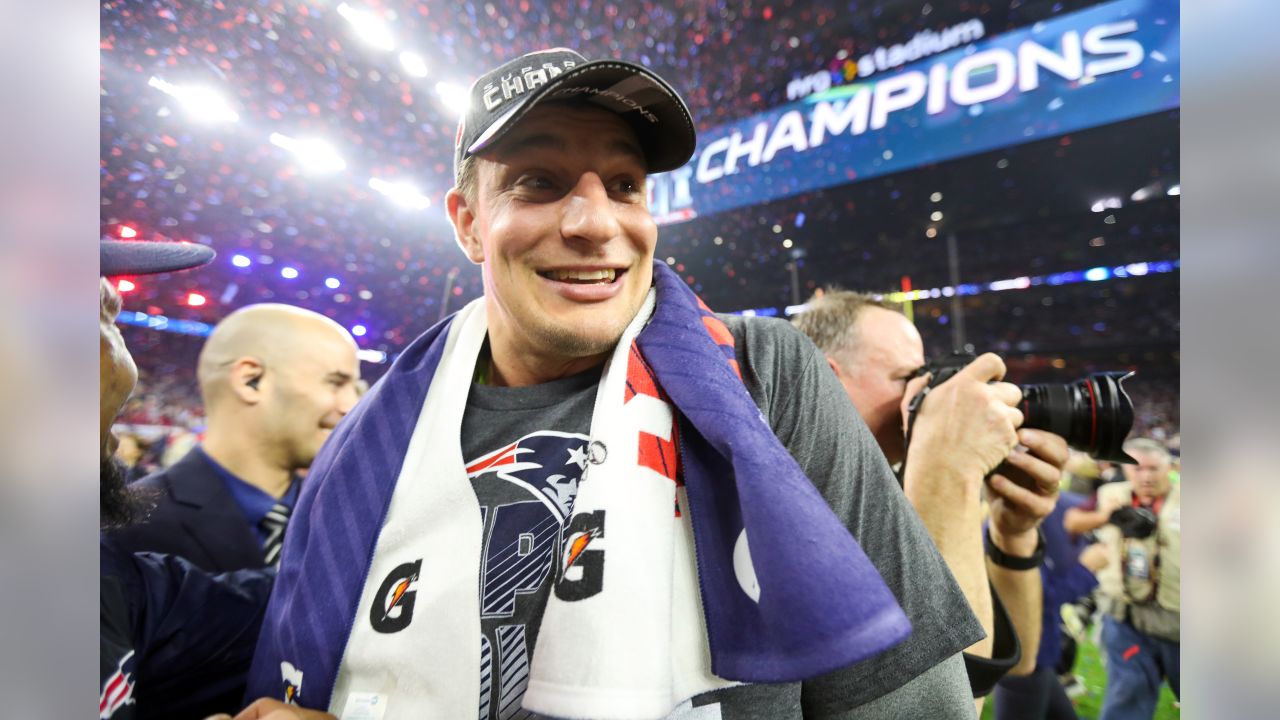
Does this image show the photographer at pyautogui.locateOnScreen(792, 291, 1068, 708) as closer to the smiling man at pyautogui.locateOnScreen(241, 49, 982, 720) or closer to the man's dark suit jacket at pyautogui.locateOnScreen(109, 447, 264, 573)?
the smiling man at pyautogui.locateOnScreen(241, 49, 982, 720)

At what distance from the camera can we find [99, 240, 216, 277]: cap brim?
0.88 metres

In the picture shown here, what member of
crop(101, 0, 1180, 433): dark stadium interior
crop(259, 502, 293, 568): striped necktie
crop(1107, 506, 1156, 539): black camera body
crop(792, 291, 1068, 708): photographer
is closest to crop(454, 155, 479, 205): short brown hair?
crop(101, 0, 1180, 433): dark stadium interior

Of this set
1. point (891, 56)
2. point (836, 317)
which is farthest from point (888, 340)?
point (891, 56)

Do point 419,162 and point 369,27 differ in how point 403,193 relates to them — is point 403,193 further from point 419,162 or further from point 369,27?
point 369,27

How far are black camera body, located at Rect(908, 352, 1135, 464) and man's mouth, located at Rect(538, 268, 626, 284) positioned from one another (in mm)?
843

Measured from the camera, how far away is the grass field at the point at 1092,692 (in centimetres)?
234

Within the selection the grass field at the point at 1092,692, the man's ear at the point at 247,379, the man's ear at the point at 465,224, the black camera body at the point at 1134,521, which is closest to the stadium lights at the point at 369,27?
the man's ear at the point at 465,224

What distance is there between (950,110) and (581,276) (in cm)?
132

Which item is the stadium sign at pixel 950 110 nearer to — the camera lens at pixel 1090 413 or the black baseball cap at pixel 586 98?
the camera lens at pixel 1090 413

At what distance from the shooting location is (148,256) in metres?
0.94

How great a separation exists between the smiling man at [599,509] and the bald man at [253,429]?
0.33 metres
